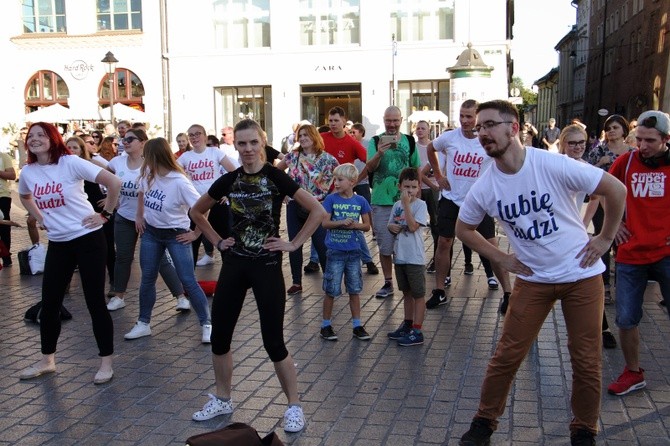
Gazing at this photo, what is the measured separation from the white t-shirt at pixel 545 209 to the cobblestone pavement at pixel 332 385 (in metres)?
1.10

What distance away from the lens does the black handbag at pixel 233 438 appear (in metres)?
3.34

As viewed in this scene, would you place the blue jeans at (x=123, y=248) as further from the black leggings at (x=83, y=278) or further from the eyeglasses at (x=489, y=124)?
the eyeglasses at (x=489, y=124)

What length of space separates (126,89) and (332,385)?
3096 cm

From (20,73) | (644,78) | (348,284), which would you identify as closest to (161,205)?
(348,284)

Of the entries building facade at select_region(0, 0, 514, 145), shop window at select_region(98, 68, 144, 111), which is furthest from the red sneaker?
shop window at select_region(98, 68, 144, 111)

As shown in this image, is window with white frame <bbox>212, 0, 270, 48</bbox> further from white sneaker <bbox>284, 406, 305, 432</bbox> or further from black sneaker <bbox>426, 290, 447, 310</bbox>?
white sneaker <bbox>284, 406, 305, 432</bbox>

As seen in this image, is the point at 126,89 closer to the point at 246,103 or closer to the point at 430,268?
the point at 246,103

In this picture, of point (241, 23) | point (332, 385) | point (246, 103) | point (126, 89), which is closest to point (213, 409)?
point (332, 385)

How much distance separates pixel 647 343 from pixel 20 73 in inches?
1339

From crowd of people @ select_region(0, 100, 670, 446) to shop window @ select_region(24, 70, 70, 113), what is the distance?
89.7 ft

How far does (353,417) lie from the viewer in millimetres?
4719

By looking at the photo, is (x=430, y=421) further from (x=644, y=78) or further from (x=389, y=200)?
(x=644, y=78)

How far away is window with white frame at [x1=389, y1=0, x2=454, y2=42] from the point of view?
30547mm

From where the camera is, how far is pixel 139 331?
6699 millimetres
